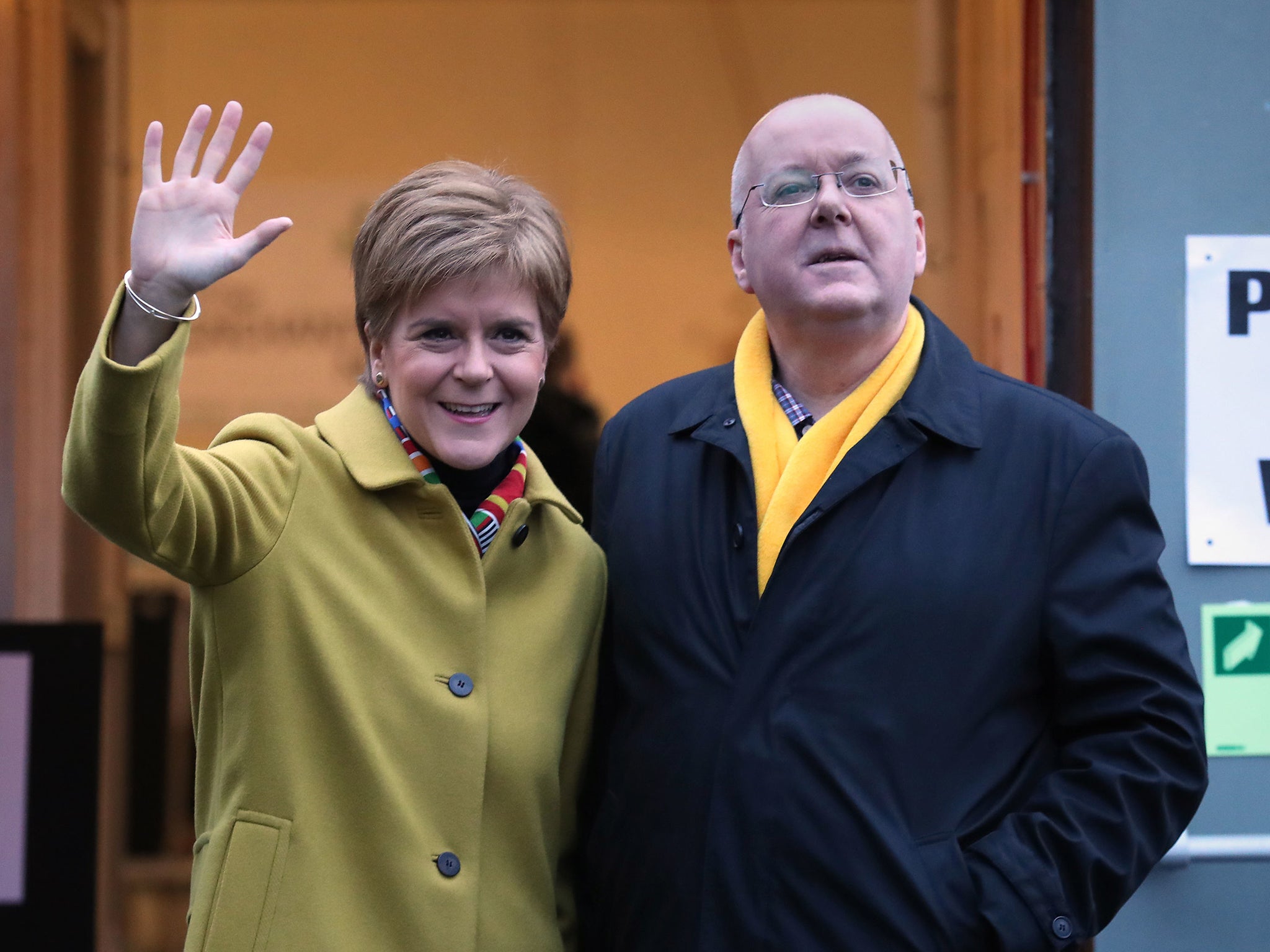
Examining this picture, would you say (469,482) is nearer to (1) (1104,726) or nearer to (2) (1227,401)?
(1) (1104,726)

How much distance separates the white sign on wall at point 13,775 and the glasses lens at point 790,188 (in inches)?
102

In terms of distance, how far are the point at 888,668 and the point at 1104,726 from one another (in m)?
0.34

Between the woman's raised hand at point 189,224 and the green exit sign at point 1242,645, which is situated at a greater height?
the woman's raised hand at point 189,224

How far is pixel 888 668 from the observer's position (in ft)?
6.53

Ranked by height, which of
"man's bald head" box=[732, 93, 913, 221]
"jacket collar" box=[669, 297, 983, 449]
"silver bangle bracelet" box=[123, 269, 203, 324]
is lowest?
"jacket collar" box=[669, 297, 983, 449]

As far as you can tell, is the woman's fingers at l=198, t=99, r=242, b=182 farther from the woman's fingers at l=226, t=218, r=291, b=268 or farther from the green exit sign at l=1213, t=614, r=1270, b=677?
the green exit sign at l=1213, t=614, r=1270, b=677

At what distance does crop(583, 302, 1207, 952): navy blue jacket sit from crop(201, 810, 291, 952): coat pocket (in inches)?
21.4

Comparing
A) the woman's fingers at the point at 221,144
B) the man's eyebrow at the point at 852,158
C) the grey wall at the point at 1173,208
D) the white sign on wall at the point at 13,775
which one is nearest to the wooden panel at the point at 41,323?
the white sign on wall at the point at 13,775

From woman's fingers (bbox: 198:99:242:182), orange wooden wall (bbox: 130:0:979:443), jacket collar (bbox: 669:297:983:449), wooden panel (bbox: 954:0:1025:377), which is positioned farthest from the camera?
orange wooden wall (bbox: 130:0:979:443)

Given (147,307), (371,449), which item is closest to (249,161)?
(147,307)

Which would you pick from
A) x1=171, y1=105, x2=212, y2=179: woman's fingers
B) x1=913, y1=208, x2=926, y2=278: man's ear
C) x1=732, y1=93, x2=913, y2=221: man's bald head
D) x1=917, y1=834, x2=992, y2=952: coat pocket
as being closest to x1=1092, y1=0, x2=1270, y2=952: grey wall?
x1=913, y1=208, x2=926, y2=278: man's ear

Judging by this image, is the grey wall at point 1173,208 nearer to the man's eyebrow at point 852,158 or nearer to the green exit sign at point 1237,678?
the green exit sign at point 1237,678

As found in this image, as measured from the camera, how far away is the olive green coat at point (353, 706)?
1.95m

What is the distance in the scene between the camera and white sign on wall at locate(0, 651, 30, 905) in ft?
12.1
